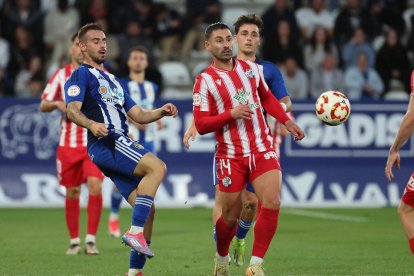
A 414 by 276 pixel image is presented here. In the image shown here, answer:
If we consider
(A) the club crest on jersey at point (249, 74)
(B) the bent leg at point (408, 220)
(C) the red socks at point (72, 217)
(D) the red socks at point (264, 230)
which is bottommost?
(C) the red socks at point (72, 217)

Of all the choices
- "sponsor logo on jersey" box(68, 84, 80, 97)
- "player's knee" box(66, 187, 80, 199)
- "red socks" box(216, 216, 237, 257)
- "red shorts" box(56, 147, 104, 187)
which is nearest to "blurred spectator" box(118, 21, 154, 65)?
"red shorts" box(56, 147, 104, 187)

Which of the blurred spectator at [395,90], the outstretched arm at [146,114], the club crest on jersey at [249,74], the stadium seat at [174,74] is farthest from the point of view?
the stadium seat at [174,74]

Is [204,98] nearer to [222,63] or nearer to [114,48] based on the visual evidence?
[222,63]

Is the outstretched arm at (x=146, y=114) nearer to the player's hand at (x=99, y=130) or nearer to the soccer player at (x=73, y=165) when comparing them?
the player's hand at (x=99, y=130)

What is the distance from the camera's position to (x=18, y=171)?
56.2 feet

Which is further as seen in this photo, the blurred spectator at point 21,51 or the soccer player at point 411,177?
the blurred spectator at point 21,51

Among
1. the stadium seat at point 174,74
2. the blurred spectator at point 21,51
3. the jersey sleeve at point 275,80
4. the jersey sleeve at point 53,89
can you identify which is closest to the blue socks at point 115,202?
the jersey sleeve at point 53,89

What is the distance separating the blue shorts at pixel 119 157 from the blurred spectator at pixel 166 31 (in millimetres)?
12553

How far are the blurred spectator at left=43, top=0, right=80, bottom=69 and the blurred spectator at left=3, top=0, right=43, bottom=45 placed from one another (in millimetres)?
230

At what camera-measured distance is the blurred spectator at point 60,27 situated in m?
21.1

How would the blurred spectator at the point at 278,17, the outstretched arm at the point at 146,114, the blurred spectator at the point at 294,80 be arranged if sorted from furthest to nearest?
1. the blurred spectator at the point at 278,17
2. the blurred spectator at the point at 294,80
3. the outstretched arm at the point at 146,114

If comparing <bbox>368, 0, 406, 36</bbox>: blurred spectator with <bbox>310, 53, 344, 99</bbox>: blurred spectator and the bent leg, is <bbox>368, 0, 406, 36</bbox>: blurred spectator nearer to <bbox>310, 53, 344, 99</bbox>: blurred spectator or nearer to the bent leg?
<bbox>310, 53, 344, 99</bbox>: blurred spectator

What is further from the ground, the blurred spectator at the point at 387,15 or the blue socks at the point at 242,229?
the blurred spectator at the point at 387,15

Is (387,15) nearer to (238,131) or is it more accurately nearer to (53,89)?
(53,89)
